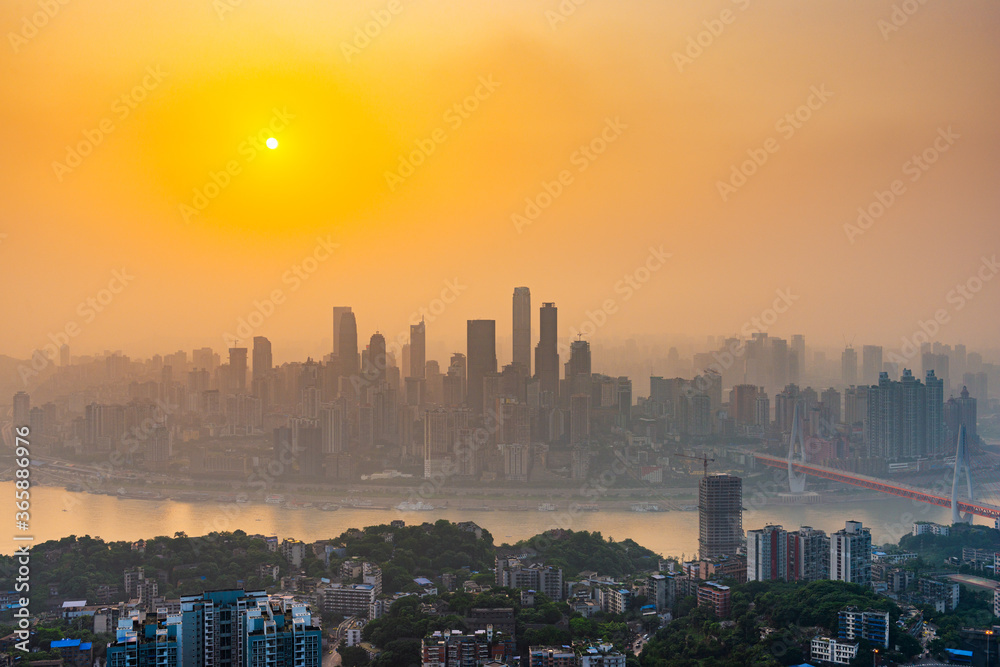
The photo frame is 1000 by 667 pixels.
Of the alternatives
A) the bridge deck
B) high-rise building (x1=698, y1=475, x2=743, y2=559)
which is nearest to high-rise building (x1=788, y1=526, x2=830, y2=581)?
high-rise building (x1=698, y1=475, x2=743, y2=559)

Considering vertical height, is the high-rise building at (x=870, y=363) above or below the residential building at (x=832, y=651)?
above

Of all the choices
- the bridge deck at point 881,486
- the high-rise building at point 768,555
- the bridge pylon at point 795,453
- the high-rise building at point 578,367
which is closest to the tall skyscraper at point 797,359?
the bridge pylon at point 795,453

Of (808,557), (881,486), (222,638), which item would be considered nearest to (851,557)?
(808,557)

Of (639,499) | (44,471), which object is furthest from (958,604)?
(44,471)

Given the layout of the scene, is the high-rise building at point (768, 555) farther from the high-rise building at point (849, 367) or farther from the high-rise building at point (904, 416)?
the high-rise building at point (849, 367)

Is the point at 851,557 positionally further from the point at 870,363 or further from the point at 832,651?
the point at 870,363

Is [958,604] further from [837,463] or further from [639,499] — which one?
[837,463]
